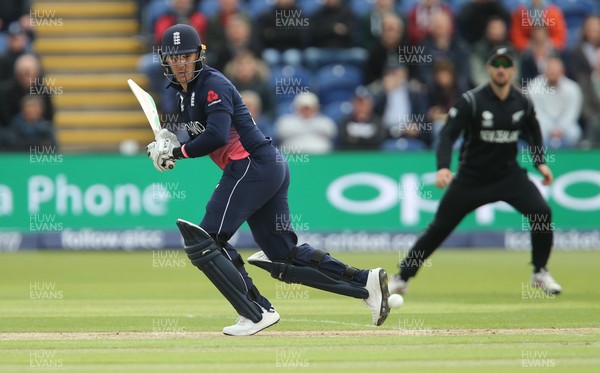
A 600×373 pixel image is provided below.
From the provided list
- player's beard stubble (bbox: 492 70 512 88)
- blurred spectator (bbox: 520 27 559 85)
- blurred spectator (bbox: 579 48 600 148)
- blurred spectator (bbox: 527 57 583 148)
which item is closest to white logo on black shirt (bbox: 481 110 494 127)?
player's beard stubble (bbox: 492 70 512 88)

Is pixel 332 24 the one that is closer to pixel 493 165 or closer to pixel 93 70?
pixel 93 70

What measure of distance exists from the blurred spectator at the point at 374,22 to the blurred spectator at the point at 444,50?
34.9 inches

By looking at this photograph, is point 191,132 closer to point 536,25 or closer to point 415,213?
point 415,213

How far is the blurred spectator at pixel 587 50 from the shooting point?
20422 millimetres

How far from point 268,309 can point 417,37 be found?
11841 millimetres

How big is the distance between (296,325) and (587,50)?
470 inches

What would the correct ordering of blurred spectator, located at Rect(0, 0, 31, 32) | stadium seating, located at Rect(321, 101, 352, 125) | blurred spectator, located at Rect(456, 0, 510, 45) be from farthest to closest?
1. blurred spectator, located at Rect(0, 0, 31, 32)
2. blurred spectator, located at Rect(456, 0, 510, 45)
3. stadium seating, located at Rect(321, 101, 352, 125)

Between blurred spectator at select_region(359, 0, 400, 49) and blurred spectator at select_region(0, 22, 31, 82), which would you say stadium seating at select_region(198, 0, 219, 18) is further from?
blurred spectator at select_region(0, 22, 31, 82)

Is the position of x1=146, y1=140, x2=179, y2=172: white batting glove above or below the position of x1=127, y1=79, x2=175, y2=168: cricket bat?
below

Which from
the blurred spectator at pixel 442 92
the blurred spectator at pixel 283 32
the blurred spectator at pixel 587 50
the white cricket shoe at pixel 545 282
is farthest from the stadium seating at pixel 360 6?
the white cricket shoe at pixel 545 282

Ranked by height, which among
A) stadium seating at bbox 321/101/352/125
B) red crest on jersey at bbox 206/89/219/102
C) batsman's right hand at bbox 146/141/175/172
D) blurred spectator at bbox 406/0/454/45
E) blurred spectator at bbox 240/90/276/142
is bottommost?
stadium seating at bbox 321/101/352/125

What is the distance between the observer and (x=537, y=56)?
66.4 ft

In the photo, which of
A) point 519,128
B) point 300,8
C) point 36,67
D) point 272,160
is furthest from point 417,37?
point 272,160

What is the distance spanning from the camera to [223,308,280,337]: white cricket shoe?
9.56m
